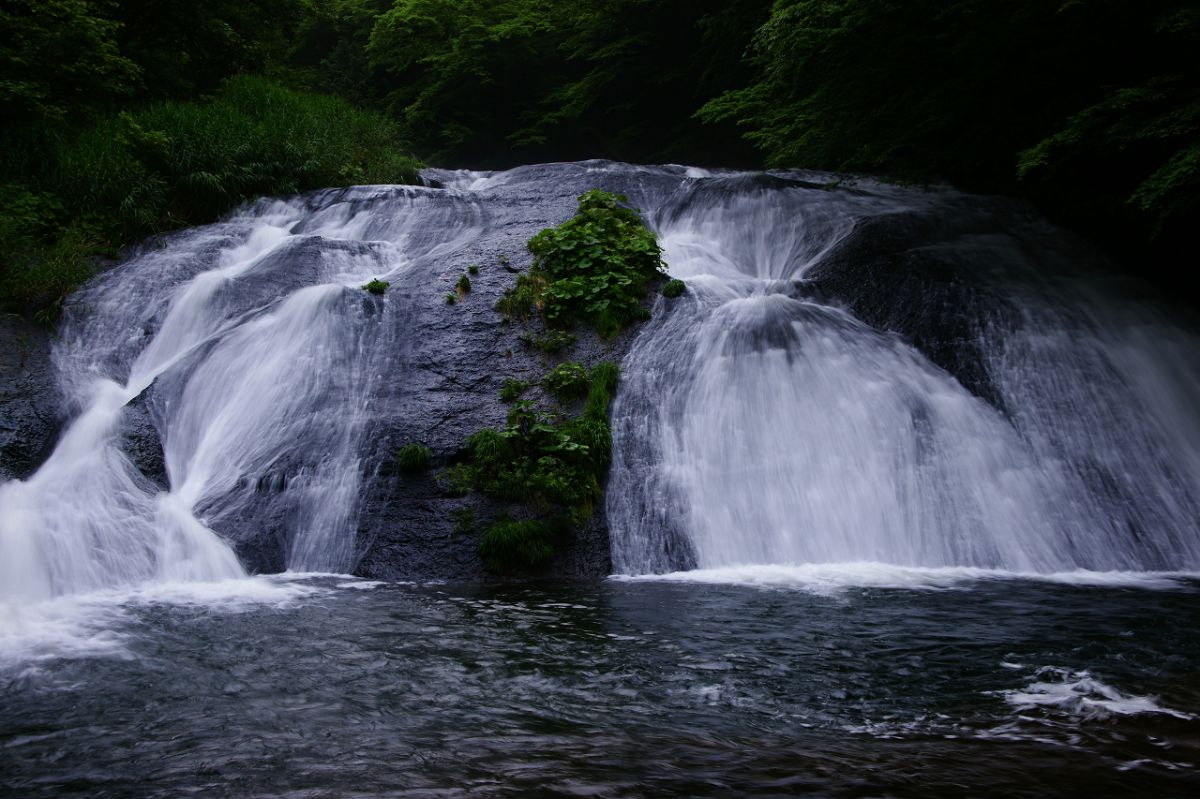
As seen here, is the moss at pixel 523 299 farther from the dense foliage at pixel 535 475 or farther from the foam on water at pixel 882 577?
the foam on water at pixel 882 577

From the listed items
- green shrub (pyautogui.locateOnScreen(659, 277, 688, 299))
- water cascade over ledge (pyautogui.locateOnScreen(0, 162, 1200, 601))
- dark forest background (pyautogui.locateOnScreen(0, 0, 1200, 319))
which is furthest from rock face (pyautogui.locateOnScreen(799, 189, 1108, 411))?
green shrub (pyautogui.locateOnScreen(659, 277, 688, 299))

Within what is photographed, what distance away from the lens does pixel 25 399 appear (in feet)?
25.6

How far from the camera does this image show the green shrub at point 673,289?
9.55m

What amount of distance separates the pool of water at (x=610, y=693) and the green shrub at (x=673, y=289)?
453 cm

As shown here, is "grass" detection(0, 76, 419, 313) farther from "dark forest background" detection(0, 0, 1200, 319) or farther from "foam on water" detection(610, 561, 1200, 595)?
"foam on water" detection(610, 561, 1200, 595)

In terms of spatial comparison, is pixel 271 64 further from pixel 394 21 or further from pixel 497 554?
pixel 497 554

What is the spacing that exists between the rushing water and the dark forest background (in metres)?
0.87

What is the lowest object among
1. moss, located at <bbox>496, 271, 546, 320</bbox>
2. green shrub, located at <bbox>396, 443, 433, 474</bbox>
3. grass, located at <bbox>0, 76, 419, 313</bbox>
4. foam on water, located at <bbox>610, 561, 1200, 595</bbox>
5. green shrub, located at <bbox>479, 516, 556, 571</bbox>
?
foam on water, located at <bbox>610, 561, 1200, 595</bbox>

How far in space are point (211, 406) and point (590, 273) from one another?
4.55 metres

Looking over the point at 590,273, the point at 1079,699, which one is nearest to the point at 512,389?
the point at 590,273

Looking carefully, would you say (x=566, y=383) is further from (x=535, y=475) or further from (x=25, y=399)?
(x=25, y=399)

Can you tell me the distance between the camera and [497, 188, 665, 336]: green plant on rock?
30.5 feet

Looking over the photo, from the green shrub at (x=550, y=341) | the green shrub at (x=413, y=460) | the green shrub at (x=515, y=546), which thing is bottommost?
the green shrub at (x=515, y=546)

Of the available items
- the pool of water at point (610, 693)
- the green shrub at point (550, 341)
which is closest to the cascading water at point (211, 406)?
the pool of water at point (610, 693)
